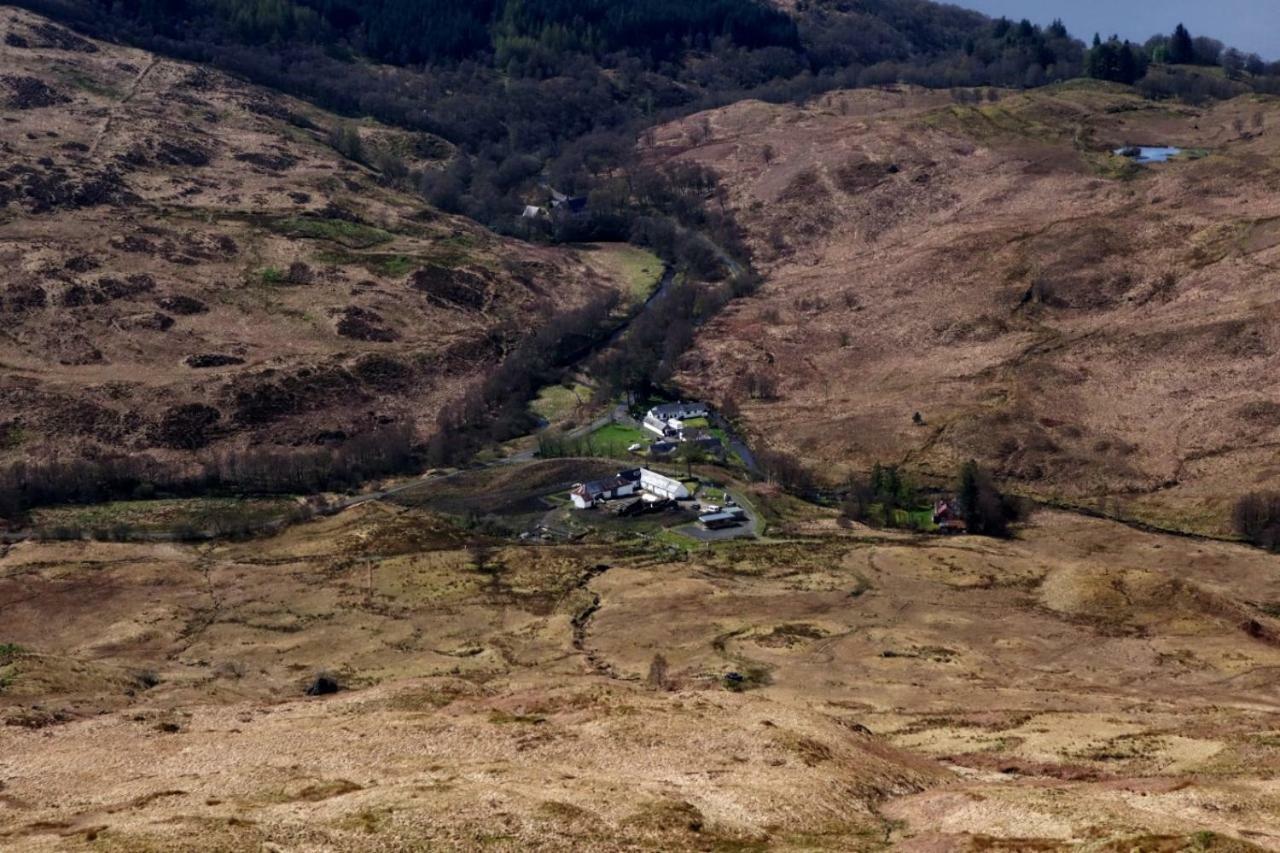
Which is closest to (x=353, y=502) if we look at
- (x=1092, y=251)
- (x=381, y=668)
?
(x=381, y=668)

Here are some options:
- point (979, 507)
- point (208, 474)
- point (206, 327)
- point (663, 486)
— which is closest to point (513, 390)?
point (206, 327)

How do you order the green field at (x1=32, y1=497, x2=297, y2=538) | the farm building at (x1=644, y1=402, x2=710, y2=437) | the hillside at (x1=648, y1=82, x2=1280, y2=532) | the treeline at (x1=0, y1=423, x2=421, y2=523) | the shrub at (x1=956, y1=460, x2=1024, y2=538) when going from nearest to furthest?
the green field at (x1=32, y1=497, x2=297, y2=538)
the shrub at (x1=956, y1=460, x2=1024, y2=538)
the treeline at (x1=0, y1=423, x2=421, y2=523)
the hillside at (x1=648, y1=82, x2=1280, y2=532)
the farm building at (x1=644, y1=402, x2=710, y2=437)

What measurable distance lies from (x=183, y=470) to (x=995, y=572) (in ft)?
259

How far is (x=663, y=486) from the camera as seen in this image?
135 metres

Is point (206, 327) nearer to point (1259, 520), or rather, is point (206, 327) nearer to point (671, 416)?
point (671, 416)

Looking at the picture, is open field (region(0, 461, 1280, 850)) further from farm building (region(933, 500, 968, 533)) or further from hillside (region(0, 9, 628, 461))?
hillside (region(0, 9, 628, 461))

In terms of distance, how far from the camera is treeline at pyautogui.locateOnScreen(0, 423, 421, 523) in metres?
130

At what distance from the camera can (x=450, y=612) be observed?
346 ft

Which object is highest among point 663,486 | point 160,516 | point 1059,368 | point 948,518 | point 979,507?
point 1059,368

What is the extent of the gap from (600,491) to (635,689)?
5527 centimetres

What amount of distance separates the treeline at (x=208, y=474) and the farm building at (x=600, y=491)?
20849 mm

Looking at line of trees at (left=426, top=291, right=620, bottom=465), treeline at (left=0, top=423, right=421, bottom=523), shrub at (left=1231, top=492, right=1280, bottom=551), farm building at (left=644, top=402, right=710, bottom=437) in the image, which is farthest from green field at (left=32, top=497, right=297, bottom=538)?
shrub at (left=1231, top=492, right=1280, bottom=551)

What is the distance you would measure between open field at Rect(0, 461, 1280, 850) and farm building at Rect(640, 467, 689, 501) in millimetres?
7958

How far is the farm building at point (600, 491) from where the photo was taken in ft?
438
